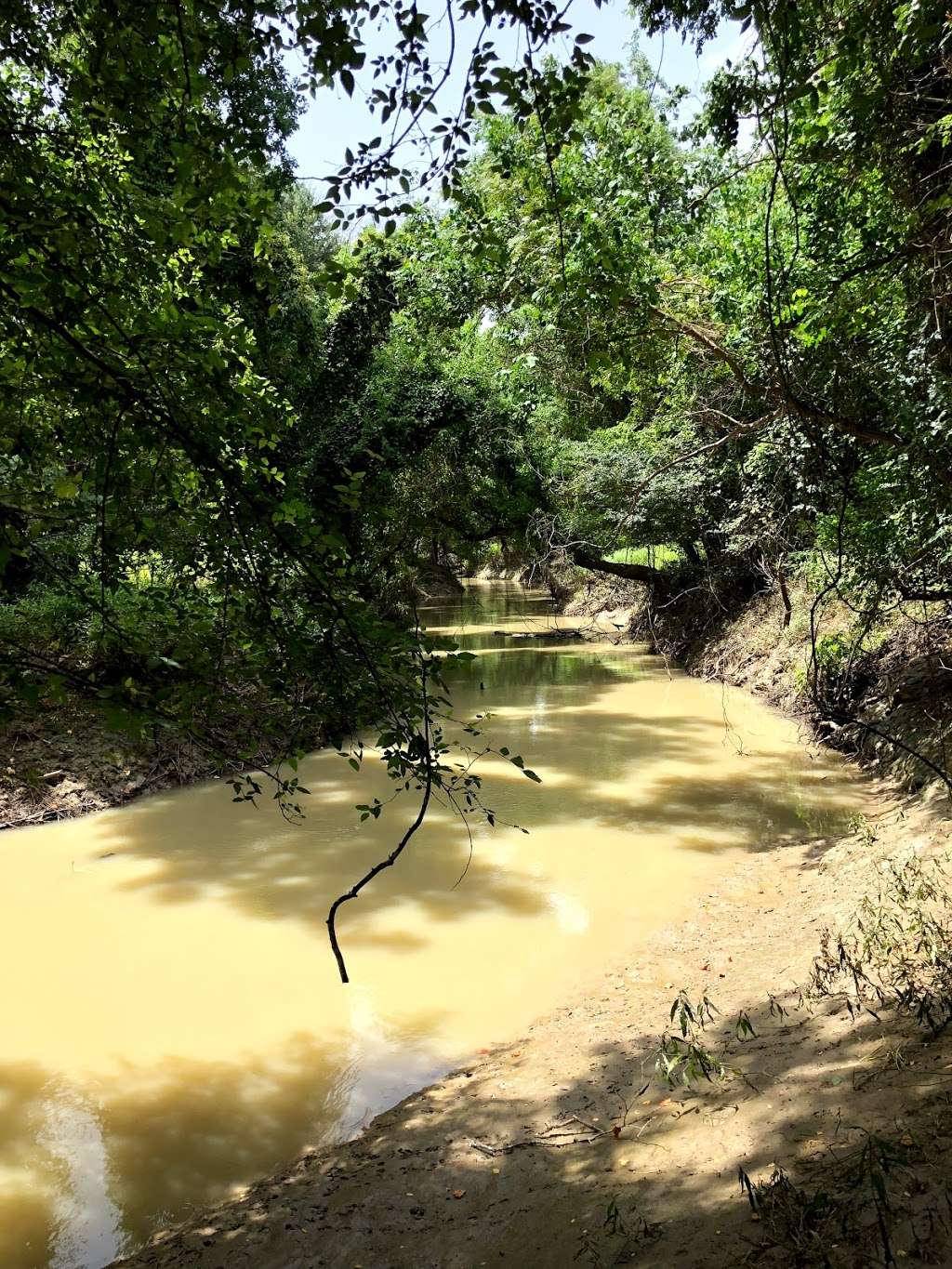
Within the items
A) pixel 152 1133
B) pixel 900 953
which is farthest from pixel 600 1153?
pixel 152 1133

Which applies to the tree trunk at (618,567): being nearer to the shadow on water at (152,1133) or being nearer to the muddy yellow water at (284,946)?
the muddy yellow water at (284,946)

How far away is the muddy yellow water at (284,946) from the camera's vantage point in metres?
4.20

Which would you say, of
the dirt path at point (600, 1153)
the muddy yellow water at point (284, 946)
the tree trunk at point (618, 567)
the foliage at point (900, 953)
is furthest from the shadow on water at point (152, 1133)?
the tree trunk at point (618, 567)

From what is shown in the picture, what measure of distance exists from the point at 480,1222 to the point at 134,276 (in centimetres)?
382

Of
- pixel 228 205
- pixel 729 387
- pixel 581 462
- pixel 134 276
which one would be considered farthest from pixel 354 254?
pixel 581 462

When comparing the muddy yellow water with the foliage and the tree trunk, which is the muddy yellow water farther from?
the tree trunk

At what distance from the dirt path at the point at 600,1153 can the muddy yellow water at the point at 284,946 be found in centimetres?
47

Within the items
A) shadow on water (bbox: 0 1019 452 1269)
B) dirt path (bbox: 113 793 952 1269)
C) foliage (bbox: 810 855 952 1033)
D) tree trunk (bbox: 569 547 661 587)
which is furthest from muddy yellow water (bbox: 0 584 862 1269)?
tree trunk (bbox: 569 547 661 587)

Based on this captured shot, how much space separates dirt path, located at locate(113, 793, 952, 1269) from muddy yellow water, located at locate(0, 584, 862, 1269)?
467mm

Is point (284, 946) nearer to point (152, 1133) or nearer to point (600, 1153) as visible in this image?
point (152, 1133)

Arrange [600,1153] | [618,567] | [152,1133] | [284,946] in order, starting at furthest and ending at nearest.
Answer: [618,567] → [284,946] → [152,1133] → [600,1153]

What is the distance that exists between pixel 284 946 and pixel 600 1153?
3359mm

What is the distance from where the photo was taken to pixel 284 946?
6223 mm

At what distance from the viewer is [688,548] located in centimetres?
1683
